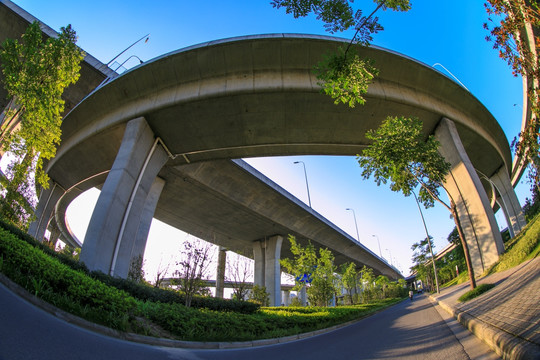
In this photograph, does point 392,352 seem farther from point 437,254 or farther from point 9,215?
point 437,254

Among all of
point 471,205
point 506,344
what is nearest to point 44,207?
point 506,344

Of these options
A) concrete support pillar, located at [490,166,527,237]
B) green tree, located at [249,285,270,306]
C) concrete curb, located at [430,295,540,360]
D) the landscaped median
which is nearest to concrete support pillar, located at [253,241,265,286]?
green tree, located at [249,285,270,306]

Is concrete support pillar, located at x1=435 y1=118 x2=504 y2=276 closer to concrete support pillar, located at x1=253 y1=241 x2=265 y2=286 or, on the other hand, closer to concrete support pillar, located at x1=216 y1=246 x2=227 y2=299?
concrete support pillar, located at x1=253 y1=241 x2=265 y2=286

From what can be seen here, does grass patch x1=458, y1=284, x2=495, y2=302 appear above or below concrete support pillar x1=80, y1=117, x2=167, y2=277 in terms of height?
below

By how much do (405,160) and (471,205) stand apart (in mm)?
5765

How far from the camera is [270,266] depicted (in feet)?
97.2

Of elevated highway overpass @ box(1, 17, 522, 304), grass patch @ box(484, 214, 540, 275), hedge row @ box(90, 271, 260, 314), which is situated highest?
elevated highway overpass @ box(1, 17, 522, 304)

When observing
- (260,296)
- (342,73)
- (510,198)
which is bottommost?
(260,296)

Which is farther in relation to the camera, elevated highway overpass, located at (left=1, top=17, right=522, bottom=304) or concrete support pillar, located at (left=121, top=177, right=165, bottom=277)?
concrete support pillar, located at (left=121, top=177, right=165, bottom=277)

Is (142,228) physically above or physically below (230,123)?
below

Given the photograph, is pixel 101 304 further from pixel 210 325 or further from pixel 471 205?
pixel 471 205

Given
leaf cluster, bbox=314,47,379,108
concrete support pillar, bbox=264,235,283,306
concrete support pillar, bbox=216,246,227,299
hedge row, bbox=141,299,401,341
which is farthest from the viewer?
concrete support pillar, bbox=216,246,227,299

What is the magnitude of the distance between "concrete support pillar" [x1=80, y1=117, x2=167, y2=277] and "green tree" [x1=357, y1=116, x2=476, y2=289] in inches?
464

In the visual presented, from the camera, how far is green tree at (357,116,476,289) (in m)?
12.5
